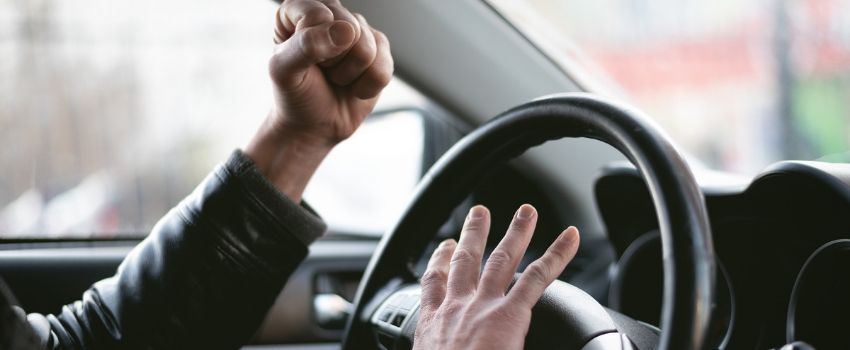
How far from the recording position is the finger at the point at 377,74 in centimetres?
106

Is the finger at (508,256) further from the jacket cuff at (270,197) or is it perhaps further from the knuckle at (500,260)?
the jacket cuff at (270,197)

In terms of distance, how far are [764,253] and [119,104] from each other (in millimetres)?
1156

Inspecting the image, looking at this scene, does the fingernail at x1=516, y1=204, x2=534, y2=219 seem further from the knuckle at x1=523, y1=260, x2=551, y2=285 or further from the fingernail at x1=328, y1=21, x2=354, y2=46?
the fingernail at x1=328, y1=21, x2=354, y2=46

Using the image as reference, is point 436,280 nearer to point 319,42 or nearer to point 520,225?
point 520,225

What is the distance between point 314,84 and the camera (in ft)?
3.60

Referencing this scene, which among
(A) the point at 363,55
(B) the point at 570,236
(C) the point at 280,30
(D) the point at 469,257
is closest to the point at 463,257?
(D) the point at 469,257

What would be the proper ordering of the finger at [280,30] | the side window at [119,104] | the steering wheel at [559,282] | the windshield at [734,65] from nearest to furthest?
1. the steering wheel at [559,282]
2. the finger at [280,30]
3. the side window at [119,104]
4. the windshield at [734,65]

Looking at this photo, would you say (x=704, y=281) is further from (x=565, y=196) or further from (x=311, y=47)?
(x=565, y=196)

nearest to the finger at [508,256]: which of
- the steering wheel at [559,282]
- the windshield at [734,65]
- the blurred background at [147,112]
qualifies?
the steering wheel at [559,282]

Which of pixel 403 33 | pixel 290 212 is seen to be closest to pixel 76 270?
pixel 290 212

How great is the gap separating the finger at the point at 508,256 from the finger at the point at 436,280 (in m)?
0.09

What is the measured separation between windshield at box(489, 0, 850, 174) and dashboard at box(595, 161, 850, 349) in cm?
123

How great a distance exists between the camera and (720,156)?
308 centimetres

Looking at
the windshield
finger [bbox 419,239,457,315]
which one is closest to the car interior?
finger [bbox 419,239,457,315]
